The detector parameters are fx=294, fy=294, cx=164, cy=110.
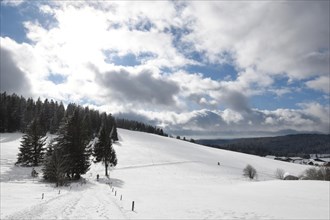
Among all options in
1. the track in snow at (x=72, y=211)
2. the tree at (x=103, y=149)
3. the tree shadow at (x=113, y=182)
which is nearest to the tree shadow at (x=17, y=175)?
the tree shadow at (x=113, y=182)

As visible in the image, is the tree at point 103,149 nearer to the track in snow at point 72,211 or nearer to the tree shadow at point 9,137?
the track in snow at point 72,211

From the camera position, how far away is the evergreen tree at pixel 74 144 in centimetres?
5124

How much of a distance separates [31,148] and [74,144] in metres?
18.1

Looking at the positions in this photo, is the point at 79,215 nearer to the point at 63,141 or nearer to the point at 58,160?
the point at 58,160

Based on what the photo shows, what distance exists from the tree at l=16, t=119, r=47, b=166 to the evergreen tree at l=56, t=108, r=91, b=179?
14.4 m

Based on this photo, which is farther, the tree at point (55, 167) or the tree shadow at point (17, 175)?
the tree shadow at point (17, 175)

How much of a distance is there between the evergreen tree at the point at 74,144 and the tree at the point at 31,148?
47.1 ft

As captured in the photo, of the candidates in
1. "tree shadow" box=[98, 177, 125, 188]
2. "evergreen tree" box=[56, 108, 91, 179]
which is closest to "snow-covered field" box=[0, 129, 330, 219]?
"tree shadow" box=[98, 177, 125, 188]

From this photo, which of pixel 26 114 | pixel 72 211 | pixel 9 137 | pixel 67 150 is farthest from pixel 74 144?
pixel 26 114

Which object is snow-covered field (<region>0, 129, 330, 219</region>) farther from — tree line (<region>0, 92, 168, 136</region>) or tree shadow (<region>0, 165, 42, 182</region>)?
tree line (<region>0, 92, 168, 136</region>)

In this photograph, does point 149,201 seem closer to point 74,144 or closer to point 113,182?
point 113,182


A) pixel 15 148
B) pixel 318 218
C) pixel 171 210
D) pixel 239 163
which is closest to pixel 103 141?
pixel 15 148

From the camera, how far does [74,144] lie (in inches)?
2085

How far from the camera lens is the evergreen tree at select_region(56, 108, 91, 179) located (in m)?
51.2
